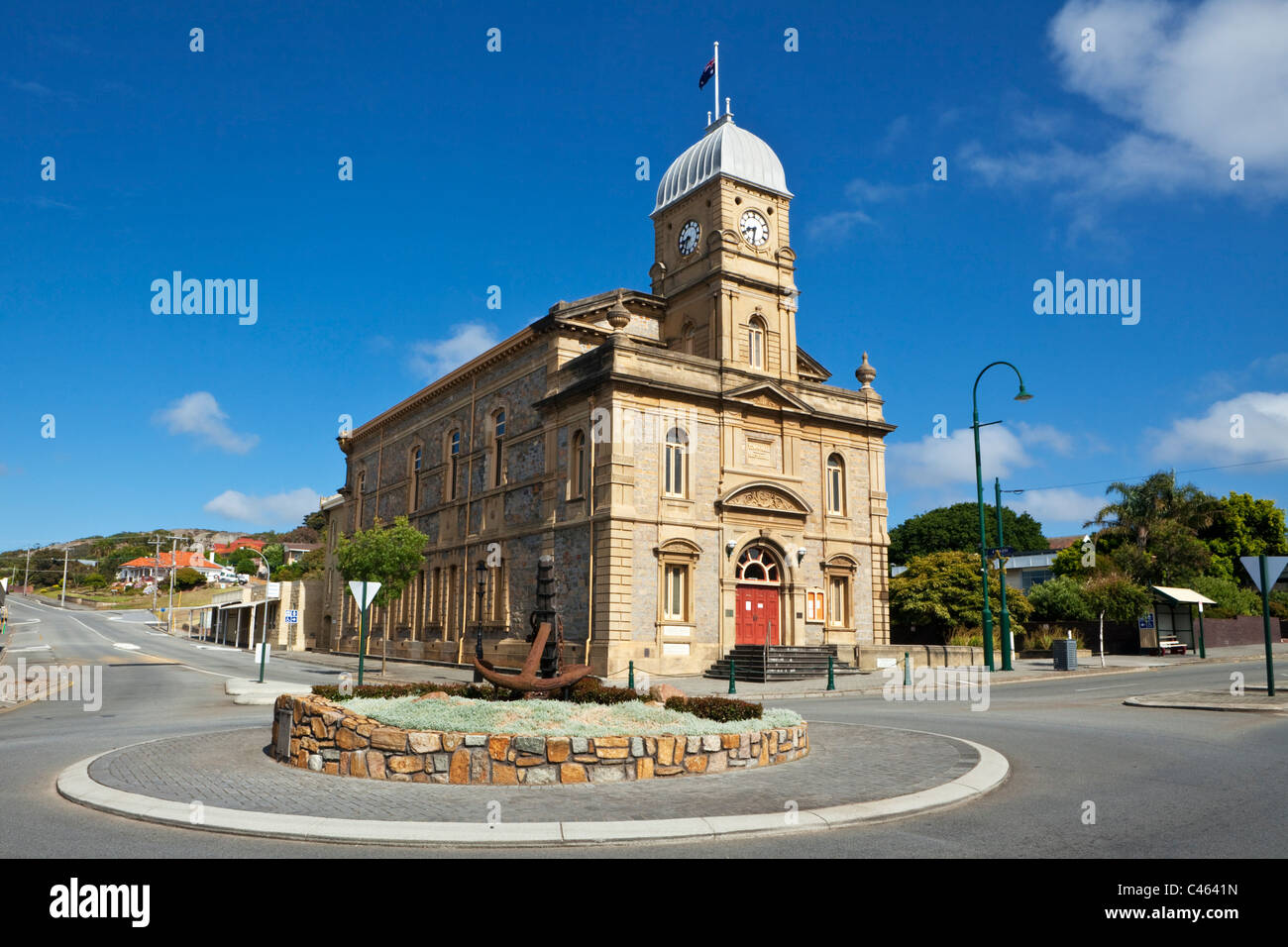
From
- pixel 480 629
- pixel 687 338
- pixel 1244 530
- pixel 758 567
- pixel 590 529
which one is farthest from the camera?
pixel 1244 530

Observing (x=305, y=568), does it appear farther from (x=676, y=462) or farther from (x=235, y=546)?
(x=235, y=546)

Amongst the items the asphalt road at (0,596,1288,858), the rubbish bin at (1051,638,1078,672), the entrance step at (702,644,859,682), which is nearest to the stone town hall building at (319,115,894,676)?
the entrance step at (702,644,859,682)

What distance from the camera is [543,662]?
13586 millimetres

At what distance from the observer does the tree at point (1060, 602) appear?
136 feet

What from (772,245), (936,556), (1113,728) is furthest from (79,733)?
(936,556)

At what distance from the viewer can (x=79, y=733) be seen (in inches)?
556

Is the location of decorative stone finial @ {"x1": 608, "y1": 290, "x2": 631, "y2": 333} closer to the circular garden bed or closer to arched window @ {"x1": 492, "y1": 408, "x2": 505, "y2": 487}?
arched window @ {"x1": 492, "y1": 408, "x2": 505, "y2": 487}

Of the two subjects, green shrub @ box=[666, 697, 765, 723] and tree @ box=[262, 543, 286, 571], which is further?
tree @ box=[262, 543, 286, 571]

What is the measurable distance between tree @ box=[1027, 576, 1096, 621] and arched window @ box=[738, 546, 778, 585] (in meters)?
16.5

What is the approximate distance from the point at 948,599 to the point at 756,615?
1260 centimetres

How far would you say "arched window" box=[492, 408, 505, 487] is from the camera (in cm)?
3816

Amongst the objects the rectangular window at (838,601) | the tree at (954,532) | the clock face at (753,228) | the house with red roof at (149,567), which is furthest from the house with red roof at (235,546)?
the rectangular window at (838,601)

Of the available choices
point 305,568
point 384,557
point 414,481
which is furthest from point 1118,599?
point 305,568
